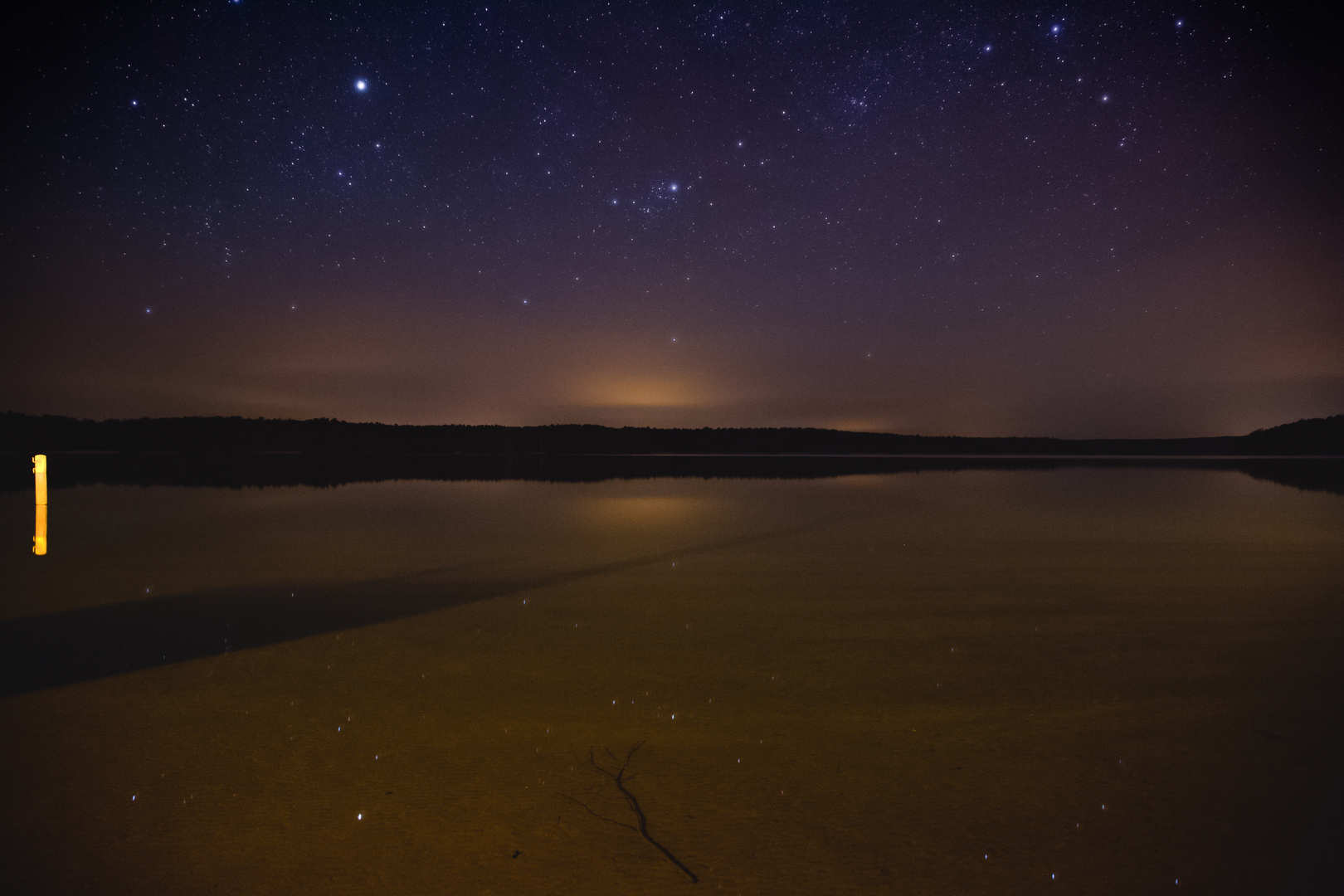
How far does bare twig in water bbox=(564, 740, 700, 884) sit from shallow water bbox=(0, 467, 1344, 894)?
0.06 feet

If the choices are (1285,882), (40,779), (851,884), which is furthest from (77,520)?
(1285,882)

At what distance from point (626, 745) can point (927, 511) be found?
1335 cm

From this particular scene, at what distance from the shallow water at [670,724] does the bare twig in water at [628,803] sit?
0.02 m

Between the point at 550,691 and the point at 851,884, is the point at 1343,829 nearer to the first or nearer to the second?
the point at 851,884

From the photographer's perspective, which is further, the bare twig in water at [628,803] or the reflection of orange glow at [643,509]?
the reflection of orange glow at [643,509]

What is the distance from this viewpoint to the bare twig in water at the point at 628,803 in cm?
291

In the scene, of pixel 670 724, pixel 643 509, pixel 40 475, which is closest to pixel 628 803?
pixel 670 724

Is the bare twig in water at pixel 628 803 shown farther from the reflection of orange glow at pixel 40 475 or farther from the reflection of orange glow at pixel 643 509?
the reflection of orange glow at pixel 643 509

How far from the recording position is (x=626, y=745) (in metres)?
3.92

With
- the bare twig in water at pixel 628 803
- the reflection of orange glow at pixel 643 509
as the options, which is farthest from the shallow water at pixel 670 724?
the reflection of orange glow at pixel 643 509

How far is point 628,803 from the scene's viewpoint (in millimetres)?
3309

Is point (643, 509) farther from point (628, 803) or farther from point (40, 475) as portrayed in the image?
point (628, 803)

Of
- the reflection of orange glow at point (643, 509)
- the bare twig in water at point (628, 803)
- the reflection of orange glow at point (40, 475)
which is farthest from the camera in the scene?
the reflection of orange glow at point (643, 509)

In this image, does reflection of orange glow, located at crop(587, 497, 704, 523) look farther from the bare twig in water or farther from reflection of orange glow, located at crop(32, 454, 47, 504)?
the bare twig in water
